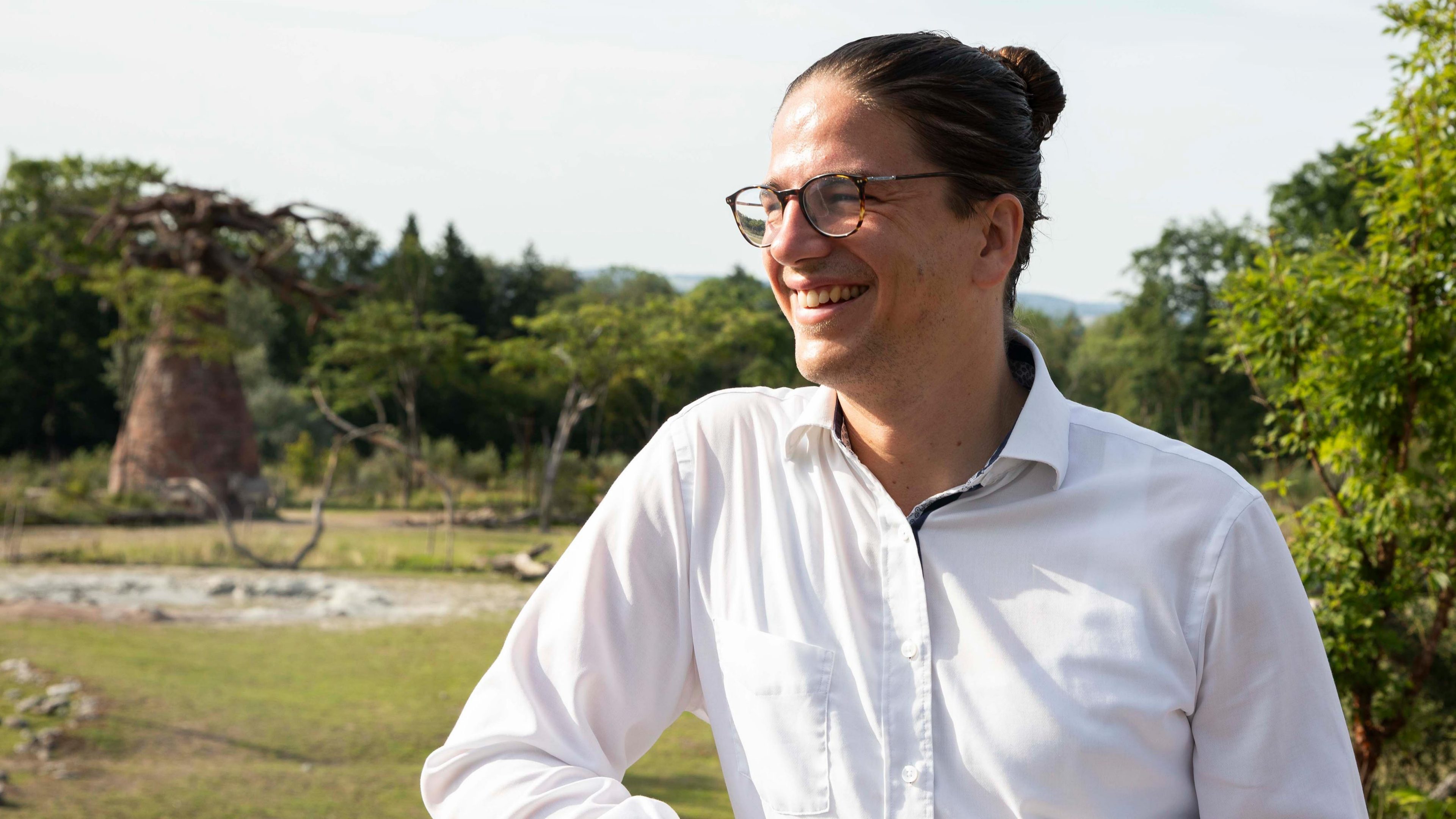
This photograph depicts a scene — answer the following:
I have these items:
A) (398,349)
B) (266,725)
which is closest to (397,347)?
(398,349)

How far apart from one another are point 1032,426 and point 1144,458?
13 cm

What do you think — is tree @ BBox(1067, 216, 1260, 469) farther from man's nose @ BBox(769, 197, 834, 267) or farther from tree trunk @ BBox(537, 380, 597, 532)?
man's nose @ BBox(769, 197, 834, 267)

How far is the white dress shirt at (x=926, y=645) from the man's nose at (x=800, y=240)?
0.62ft

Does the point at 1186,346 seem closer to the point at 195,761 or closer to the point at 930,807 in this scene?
the point at 195,761

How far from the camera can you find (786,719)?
124cm

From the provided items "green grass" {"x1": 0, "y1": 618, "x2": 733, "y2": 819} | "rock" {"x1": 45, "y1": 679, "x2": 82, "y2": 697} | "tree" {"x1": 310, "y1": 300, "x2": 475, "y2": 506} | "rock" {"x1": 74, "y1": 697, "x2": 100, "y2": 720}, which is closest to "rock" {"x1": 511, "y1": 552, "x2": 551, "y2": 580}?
"green grass" {"x1": 0, "y1": 618, "x2": 733, "y2": 819}

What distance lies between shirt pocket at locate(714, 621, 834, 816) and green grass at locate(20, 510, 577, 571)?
11.4m

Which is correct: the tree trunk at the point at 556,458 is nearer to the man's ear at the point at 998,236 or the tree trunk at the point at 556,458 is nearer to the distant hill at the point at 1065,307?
the distant hill at the point at 1065,307

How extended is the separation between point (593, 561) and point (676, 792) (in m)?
4.61

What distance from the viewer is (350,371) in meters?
23.5

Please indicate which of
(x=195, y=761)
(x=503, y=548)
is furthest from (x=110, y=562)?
(x=195, y=761)

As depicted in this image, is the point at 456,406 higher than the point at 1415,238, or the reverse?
the point at 1415,238

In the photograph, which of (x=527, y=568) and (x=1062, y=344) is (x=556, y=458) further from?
(x=1062, y=344)

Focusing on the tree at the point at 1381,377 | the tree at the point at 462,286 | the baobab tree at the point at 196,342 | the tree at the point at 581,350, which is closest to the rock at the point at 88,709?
the tree at the point at 1381,377
